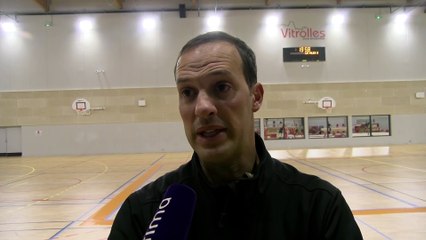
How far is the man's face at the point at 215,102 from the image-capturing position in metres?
1.53

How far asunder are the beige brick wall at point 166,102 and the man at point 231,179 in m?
22.7

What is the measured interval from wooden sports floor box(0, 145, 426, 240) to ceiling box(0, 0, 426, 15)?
1291cm

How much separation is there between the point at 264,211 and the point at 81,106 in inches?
960

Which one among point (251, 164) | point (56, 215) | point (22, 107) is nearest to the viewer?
point (251, 164)

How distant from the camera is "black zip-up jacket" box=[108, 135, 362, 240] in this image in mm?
1413

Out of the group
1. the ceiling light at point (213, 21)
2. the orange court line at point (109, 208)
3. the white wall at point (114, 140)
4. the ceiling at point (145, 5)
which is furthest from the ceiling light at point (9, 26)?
the orange court line at point (109, 208)

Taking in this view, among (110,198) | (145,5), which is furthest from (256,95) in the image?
(145,5)

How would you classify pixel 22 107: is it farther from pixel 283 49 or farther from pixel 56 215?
→ pixel 56 215

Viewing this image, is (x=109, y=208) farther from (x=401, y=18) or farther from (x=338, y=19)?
(x=401, y=18)

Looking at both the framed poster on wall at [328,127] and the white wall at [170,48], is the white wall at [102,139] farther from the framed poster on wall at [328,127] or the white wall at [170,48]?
the framed poster on wall at [328,127]

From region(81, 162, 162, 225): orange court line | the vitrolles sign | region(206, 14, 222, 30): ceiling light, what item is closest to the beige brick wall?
the vitrolles sign

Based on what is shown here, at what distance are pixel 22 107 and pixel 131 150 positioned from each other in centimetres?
735

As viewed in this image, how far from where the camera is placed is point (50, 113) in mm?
24469

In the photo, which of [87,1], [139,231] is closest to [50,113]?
[87,1]
